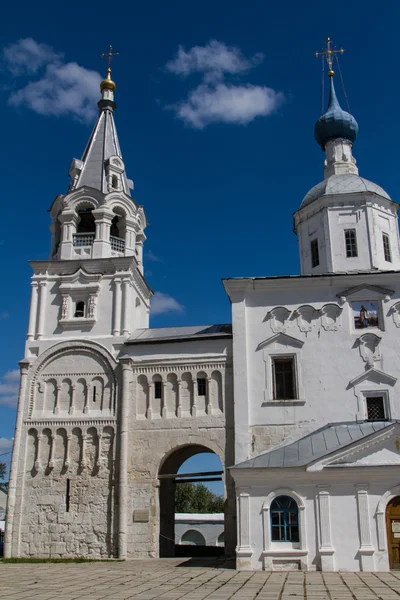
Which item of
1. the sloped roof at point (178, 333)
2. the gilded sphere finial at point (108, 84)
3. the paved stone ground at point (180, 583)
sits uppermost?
the gilded sphere finial at point (108, 84)

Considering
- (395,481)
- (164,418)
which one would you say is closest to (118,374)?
(164,418)

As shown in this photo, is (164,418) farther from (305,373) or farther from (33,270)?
(33,270)

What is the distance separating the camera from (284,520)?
50.3ft

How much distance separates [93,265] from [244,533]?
11.0 meters

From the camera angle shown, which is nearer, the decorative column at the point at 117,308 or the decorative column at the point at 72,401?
the decorative column at the point at 72,401

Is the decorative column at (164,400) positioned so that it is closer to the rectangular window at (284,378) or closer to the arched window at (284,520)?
the rectangular window at (284,378)

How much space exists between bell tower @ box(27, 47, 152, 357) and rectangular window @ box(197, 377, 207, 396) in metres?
3.09

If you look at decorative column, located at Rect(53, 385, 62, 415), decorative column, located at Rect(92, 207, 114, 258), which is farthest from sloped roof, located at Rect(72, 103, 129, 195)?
decorative column, located at Rect(53, 385, 62, 415)

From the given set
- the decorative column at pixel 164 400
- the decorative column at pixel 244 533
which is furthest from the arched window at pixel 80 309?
the decorative column at pixel 244 533

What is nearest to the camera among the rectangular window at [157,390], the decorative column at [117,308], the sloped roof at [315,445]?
the sloped roof at [315,445]

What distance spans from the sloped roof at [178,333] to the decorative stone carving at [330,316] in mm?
3101

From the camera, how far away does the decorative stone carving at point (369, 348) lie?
736 inches

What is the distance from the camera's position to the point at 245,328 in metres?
19.6

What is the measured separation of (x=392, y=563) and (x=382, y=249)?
1050 centimetres
